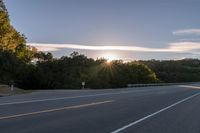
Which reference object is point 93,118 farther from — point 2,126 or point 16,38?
point 16,38

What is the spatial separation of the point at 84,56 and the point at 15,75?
25.0 metres

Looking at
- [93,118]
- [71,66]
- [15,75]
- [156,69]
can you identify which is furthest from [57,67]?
[156,69]

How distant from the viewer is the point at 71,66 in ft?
318

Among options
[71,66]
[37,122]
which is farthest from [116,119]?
[71,66]

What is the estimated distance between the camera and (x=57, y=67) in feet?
309

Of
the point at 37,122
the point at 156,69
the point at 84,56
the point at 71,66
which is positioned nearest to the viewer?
the point at 37,122

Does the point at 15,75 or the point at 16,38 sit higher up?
the point at 16,38

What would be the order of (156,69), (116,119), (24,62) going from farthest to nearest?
(156,69) < (24,62) < (116,119)

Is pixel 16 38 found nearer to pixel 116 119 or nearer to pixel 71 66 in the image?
pixel 71 66

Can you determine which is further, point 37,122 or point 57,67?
point 57,67

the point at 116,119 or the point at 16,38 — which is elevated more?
the point at 16,38

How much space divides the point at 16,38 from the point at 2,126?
70.9 m

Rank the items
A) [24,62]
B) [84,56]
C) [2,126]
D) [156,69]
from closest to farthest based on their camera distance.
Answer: [2,126] < [24,62] < [84,56] < [156,69]

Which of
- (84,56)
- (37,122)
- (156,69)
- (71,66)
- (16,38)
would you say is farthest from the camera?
(156,69)
